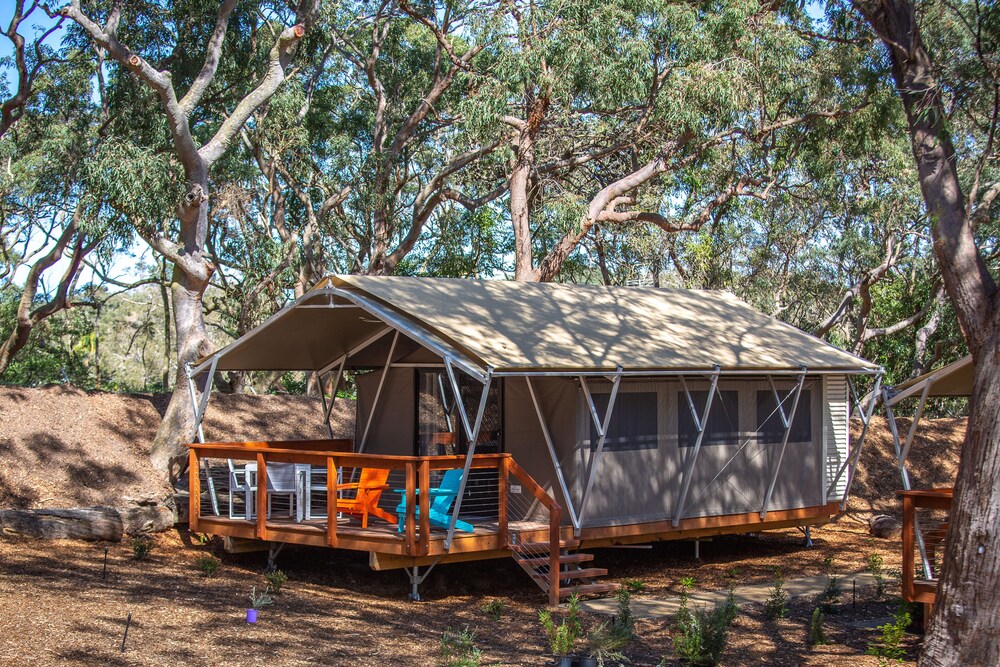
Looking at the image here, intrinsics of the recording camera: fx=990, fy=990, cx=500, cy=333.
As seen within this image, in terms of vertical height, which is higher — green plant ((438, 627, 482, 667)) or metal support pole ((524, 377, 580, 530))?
metal support pole ((524, 377, 580, 530))

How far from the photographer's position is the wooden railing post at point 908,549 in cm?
821

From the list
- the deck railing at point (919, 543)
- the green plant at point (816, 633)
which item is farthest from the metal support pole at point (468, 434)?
the deck railing at point (919, 543)

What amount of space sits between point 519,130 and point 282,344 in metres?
7.63

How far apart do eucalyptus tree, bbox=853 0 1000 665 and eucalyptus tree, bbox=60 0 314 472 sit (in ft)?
30.2

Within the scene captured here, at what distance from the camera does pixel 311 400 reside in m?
18.5

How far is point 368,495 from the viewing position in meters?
10.4

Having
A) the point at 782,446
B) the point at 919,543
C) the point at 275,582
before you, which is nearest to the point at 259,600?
the point at 275,582

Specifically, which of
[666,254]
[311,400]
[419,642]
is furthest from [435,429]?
[666,254]

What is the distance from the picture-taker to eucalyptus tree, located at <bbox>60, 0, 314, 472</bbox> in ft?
46.2

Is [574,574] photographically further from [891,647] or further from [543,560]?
[891,647]

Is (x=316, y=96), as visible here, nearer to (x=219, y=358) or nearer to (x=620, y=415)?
(x=219, y=358)

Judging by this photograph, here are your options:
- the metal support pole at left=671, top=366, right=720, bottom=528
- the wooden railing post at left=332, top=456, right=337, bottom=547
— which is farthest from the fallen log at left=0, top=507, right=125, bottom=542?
the metal support pole at left=671, top=366, right=720, bottom=528

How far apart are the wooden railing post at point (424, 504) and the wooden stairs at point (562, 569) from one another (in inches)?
40.3

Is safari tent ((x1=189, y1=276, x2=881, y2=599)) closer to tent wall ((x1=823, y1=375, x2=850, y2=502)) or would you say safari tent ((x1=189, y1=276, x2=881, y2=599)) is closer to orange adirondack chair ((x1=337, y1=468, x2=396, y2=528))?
tent wall ((x1=823, y1=375, x2=850, y2=502))
